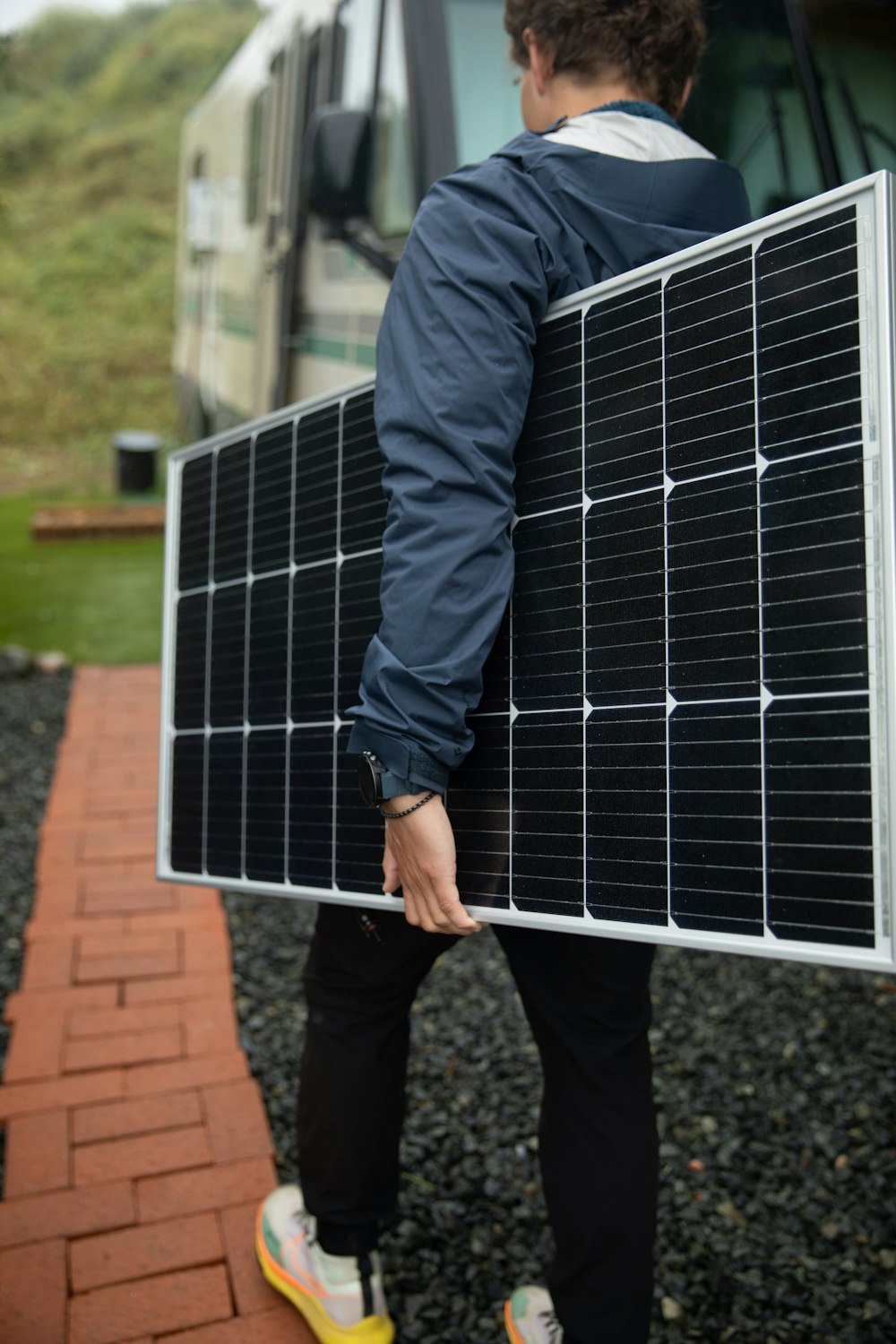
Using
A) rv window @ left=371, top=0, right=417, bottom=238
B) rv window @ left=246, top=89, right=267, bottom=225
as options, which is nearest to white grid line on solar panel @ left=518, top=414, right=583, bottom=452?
rv window @ left=371, top=0, right=417, bottom=238

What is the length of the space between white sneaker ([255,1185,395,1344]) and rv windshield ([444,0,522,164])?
2.91 meters

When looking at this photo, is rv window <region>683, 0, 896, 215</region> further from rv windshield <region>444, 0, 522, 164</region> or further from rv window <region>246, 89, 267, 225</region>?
rv window <region>246, 89, 267, 225</region>

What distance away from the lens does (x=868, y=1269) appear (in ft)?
7.50

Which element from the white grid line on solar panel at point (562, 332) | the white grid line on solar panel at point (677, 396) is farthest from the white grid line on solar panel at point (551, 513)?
the white grid line on solar panel at point (562, 332)

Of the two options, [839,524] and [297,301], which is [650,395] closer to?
[839,524]

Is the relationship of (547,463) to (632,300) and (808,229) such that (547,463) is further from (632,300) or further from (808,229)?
(808,229)

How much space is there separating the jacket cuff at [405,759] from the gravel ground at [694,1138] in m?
0.95

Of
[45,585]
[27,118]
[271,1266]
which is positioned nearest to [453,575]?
[271,1266]

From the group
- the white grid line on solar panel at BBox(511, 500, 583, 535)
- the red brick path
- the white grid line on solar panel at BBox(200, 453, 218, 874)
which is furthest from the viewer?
the white grid line on solar panel at BBox(200, 453, 218, 874)

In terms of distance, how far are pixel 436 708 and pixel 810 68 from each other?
2.75 meters

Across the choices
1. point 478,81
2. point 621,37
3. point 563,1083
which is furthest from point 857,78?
point 563,1083

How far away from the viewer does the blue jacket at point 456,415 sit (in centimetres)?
153

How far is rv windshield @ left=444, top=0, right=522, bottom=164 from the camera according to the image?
11.5 ft

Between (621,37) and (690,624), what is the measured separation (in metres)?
0.89
